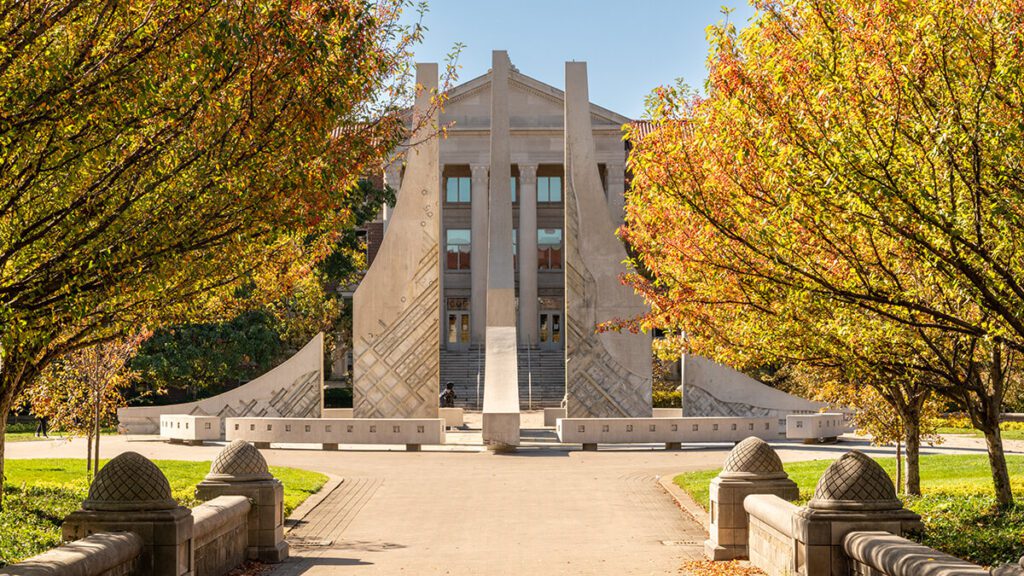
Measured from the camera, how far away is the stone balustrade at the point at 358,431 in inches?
1192

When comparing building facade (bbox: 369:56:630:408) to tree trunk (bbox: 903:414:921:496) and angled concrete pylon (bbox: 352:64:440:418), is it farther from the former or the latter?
tree trunk (bbox: 903:414:921:496)

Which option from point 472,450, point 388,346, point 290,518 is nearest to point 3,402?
point 290,518

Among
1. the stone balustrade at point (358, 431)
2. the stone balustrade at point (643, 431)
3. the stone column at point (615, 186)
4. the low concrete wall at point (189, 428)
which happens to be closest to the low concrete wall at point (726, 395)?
the stone balustrade at point (643, 431)

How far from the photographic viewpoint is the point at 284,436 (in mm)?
30734

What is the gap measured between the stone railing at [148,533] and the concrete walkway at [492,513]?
2.12ft

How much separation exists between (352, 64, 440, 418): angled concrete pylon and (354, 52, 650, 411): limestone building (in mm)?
25509

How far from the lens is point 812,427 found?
32562 millimetres

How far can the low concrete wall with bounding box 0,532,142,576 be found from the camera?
773cm

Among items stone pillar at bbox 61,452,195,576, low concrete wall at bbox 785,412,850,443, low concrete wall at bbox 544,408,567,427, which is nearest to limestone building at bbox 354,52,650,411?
low concrete wall at bbox 544,408,567,427

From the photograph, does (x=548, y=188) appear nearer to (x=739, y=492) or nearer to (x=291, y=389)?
(x=291, y=389)

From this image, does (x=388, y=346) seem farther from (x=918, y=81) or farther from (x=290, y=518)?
(x=918, y=81)

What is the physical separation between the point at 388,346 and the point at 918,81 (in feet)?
83.9

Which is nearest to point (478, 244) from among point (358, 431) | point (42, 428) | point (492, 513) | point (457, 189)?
point (457, 189)

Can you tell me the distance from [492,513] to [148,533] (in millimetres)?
8098
